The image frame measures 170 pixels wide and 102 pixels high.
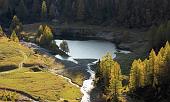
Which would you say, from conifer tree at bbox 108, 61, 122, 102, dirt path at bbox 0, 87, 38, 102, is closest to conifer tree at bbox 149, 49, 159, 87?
conifer tree at bbox 108, 61, 122, 102

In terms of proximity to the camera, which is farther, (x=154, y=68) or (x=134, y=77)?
(x=154, y=68)

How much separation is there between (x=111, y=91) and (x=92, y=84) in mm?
27167

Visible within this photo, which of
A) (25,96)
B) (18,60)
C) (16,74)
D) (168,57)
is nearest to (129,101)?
(168,57)

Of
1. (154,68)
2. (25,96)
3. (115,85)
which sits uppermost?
(154,68)

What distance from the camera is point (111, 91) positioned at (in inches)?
5719

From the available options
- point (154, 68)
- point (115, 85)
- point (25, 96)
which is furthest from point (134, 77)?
point (25, 96)

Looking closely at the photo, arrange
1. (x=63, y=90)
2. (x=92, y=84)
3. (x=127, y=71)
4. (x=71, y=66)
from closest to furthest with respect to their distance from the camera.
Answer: (x=63, y=90) → (x=92, y=84) → (x=127, y=71) → (x=71, y=66)

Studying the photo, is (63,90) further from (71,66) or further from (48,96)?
(71,66)

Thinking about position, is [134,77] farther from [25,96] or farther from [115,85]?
[25,96]

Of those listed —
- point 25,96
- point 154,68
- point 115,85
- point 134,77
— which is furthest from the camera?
point 154,68

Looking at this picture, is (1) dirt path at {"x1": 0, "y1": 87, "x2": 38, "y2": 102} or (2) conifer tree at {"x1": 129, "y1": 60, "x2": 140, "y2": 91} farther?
(2) conifer tree at {"x1": 129, "y1": 60, "x2": 140, "y2": 91}

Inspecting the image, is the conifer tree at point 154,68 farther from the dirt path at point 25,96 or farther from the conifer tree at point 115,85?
the dirt path at point 25,96

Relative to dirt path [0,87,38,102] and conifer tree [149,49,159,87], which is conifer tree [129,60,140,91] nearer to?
conifer tree [149,49,159,87]

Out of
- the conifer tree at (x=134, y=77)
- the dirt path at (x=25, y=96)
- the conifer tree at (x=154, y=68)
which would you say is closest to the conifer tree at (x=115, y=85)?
the conifer tree at (x=134, y=77)
